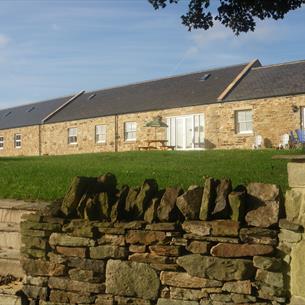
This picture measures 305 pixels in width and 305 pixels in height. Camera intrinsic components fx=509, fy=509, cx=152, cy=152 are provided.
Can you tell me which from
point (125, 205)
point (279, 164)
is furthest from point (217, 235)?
point (279, 164)

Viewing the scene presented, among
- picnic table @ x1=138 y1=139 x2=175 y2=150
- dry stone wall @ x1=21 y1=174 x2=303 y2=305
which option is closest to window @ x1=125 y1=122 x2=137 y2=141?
picnic table @ x1=138 y1=139 x2=175 y2=150

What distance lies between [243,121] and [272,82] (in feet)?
9.70

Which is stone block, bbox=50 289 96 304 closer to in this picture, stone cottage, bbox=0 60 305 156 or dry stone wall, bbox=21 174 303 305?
dry stone wall, bbox=21 174 303 305

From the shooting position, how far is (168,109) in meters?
34.6

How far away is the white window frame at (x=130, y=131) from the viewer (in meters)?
36.9

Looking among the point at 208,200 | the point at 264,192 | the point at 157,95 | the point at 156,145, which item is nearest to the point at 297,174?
the point at 264,192

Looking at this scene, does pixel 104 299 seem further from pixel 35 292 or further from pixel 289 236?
pixel 289 236

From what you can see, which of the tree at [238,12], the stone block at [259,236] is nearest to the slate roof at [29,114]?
the tree at [238,12]

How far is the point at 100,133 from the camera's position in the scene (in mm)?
39750

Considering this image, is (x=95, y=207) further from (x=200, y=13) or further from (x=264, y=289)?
(x=200, y=13)

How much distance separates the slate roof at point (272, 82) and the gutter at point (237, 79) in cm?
22

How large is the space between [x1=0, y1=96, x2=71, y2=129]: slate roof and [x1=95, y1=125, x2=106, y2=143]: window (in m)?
8.45

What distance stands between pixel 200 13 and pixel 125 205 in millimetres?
6780

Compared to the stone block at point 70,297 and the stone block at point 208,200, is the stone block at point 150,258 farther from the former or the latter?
the stone block at point 70,297
